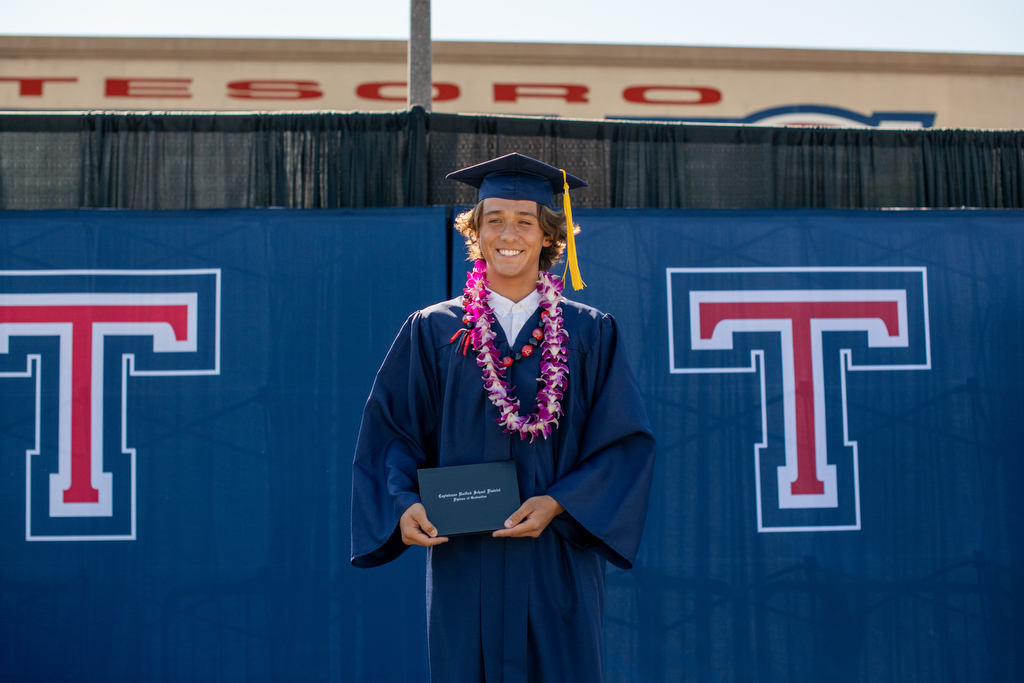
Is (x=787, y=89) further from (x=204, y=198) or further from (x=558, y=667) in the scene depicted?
(x=558, y=667)

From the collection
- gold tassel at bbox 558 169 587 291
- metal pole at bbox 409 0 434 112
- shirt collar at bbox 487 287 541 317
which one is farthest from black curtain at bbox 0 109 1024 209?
shirt collar at bbox 487 287 541 317

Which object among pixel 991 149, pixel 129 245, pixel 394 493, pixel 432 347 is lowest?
pixel 394 493

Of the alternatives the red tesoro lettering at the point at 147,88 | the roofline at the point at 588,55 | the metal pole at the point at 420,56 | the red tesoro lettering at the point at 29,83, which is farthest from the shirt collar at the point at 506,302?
the red tesoro lettering at the point at 29,83

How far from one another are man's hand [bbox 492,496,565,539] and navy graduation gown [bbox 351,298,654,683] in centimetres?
3

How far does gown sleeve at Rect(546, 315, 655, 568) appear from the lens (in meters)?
1.88

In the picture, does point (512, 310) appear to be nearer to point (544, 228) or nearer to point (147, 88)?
point (544, 228)

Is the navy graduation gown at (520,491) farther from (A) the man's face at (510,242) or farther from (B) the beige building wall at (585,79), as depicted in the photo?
(B) the beige building wall at (585,79)

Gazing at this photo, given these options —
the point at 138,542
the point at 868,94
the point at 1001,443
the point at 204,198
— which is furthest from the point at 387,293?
the point at 868,94

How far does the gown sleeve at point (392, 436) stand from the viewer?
192 cm

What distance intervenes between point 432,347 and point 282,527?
69.7 inches

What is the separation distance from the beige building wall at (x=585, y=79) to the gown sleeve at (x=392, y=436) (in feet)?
16.0

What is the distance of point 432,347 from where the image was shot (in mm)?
2029

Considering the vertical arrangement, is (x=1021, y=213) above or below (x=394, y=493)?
above

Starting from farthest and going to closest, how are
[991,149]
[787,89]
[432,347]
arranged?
[787,89] → [991,149] → [432,347]
